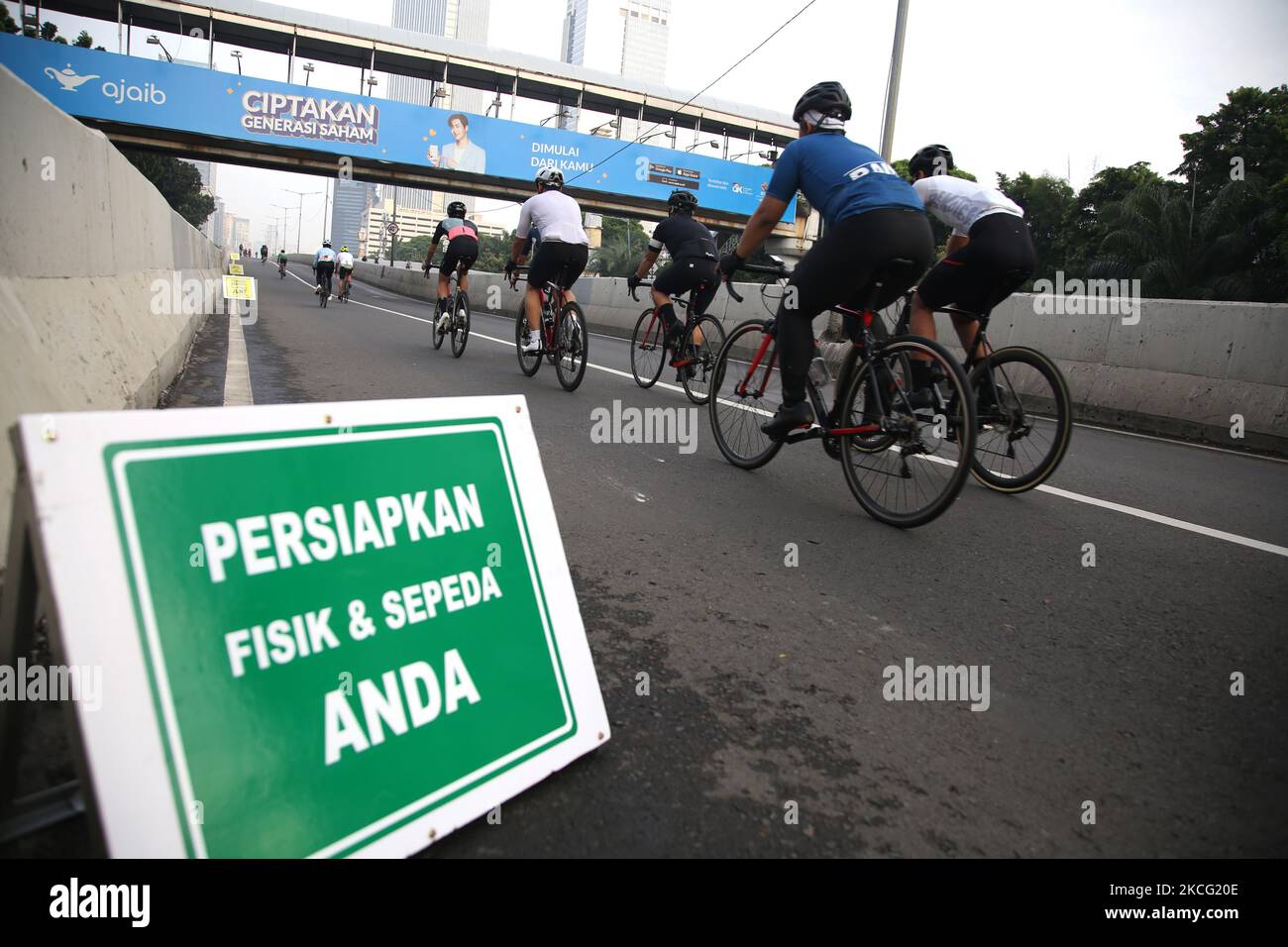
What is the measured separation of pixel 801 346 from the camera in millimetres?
4598

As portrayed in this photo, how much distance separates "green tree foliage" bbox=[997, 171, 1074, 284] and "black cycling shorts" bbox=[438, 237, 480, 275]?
48201mm

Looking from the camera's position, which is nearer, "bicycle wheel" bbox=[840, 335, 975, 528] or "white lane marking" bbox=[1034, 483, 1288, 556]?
"bicycle wheel" bbox=[840, 335, 975, 528]

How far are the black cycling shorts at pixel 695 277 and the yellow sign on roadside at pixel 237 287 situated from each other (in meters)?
12.7

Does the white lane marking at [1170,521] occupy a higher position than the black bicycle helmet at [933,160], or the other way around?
the black bicycle helmet at [933,160]

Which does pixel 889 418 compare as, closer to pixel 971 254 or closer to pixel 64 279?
pixel 971 254

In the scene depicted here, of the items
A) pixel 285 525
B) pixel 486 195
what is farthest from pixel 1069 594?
pixel 486 195

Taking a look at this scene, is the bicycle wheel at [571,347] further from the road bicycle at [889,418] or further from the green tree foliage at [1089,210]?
the green tree foliage at [1089,210]

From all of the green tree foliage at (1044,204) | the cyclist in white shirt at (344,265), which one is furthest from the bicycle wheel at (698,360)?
the green tree foliage at (1044,204)

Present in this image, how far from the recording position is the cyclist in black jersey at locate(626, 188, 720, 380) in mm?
7777

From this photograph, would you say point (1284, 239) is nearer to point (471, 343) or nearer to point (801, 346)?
point (471, 343)

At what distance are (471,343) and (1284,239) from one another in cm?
3343

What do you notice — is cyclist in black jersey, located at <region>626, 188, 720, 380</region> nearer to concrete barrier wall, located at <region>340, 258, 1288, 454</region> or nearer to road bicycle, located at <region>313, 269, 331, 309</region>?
concrete barrier wall, located at <region>340, 258, 1288, 454</region>

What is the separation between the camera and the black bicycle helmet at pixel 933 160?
531cm

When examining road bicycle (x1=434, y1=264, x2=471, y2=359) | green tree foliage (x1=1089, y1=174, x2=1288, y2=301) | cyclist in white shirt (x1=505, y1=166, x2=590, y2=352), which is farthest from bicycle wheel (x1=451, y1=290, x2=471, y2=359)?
green tree foliage (x1=1089, y1=174, x2=1288, y2=301)
